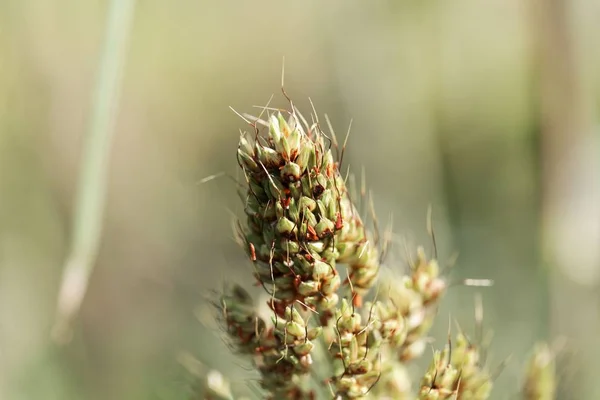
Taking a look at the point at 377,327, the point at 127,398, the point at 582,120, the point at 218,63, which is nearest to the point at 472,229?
the point at 582,120

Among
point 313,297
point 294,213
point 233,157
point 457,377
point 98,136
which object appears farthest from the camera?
point 233,157

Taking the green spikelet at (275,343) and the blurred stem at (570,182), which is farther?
the blurred stem at (570,182)

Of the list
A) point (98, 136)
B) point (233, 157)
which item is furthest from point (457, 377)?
point (233, 157)

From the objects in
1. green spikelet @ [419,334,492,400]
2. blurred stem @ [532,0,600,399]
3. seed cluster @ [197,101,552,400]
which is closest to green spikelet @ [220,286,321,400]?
seed cluster @ [197,101,552,400]

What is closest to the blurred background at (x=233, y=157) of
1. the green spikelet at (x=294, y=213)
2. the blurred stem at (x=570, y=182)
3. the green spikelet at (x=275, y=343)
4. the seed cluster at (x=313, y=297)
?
the blurred stem at (x=570, y=182)

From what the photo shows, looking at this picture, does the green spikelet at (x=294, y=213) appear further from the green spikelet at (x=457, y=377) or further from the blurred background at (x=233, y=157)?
the blurred background at (x=233, y=157)

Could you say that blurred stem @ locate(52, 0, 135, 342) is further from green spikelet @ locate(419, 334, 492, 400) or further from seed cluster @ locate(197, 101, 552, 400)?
green spikelet @ locate(419, 334, 492, 400)

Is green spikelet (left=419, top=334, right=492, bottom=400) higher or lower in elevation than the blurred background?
higher

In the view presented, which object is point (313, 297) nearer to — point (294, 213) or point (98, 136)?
point (294, 213)

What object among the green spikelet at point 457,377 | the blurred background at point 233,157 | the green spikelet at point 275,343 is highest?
the green spikelet at point 275,343
